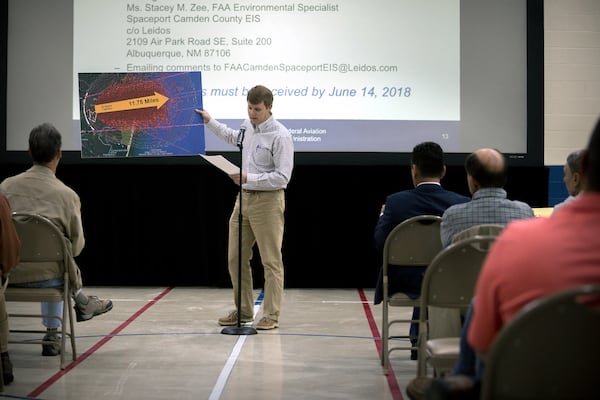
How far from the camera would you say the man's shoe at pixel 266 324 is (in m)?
5.14

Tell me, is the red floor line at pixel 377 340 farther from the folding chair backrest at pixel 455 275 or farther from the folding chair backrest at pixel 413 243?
the folding chair backrest at pixel 455 275

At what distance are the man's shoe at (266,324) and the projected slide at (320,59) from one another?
1.87 meters

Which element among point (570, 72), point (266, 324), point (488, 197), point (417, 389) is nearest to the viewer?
point (417, 389)

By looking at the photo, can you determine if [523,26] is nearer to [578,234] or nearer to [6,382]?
[6,382]

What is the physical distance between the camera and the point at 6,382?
3719 millimetres

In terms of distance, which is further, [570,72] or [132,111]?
[570,72]

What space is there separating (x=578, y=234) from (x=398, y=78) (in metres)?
5.28

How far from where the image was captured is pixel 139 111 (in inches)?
197

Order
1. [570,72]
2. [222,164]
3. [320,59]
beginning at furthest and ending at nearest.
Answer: [570,72]
[320,59]
[222,164]

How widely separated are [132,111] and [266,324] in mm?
1530

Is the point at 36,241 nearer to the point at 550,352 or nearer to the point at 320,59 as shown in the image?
the point at 550,352

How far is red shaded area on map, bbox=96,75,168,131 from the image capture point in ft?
16.3

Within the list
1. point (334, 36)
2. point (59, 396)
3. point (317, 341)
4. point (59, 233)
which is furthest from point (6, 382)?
point (334, 36)

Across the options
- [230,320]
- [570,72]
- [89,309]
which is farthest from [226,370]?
[570,72]
